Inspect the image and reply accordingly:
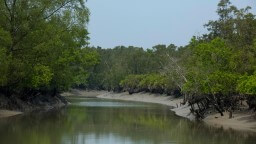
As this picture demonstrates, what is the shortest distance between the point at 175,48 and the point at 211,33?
7098 centimetres

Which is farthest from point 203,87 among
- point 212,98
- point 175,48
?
point 175,48

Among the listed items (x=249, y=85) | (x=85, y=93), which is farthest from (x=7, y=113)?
(x=85, y=93)

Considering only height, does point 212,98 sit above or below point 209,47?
below

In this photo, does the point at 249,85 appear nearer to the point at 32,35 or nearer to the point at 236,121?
the point at 236,121

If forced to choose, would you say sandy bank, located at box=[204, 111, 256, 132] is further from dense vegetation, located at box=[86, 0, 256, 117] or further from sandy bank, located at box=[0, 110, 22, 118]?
sandy bank, located at box=[0, 110, 22, 118]

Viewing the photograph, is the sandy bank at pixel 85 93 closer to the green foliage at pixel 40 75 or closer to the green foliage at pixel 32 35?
the green foliage at pixel 32 35

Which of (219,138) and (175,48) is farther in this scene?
(175,48)

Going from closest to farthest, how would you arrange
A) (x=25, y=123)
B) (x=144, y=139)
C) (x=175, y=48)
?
(x=144, y=139) → (x=25, y=123) → (x=175, y=48)

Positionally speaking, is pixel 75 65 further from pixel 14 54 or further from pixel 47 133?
pixel 47 133

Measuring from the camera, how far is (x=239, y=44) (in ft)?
141

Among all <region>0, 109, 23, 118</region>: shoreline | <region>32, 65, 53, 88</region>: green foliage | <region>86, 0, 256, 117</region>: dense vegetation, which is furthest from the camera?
<region>32, 65, 53, 88</region>: green foliage

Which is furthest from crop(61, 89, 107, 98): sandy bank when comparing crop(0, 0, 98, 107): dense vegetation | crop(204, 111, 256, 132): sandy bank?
crop(204, 111, 256, 132): sandy bank

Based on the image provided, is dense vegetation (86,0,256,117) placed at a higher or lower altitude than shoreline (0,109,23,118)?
higher

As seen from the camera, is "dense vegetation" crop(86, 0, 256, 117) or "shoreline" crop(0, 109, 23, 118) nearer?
"dense vegetation" crop(86, 0, 256, 117)
